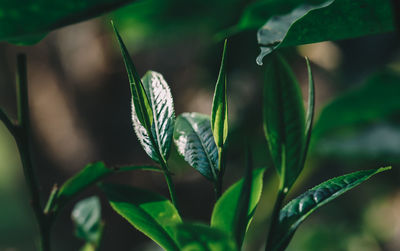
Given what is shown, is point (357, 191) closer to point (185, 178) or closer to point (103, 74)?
point (185, 178)

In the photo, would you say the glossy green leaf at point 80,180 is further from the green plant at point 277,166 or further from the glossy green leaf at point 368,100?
the glossy green leaf at point 368,100

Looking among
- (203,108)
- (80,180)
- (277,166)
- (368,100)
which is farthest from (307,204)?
(203,108)

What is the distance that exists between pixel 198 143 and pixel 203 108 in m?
1.84

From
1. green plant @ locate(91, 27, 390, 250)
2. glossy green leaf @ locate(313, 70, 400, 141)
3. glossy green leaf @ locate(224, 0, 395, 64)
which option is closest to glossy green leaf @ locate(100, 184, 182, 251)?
green plant @ locate(91, 27, 390, 250)

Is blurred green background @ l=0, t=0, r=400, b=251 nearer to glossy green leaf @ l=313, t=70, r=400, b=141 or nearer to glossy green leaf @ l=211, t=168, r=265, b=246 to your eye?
glossy green leaf @ l=313, t=70, r=400, b=141

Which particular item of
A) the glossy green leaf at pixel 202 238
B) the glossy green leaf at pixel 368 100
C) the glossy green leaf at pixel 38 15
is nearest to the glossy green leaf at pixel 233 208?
the glossy green leaf at pixel 202 238

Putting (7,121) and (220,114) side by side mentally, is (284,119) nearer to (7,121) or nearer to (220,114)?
(220,114)

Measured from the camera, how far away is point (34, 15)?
21cm

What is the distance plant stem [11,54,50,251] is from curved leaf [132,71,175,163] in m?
0.07

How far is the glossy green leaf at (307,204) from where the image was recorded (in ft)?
0.80

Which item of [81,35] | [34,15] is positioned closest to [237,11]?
[34,15]

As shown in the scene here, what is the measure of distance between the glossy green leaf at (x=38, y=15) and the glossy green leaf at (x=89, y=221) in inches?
8.4

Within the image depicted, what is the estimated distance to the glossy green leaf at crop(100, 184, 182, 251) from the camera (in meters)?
0.25

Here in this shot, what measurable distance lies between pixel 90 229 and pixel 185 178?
70.7 inches
